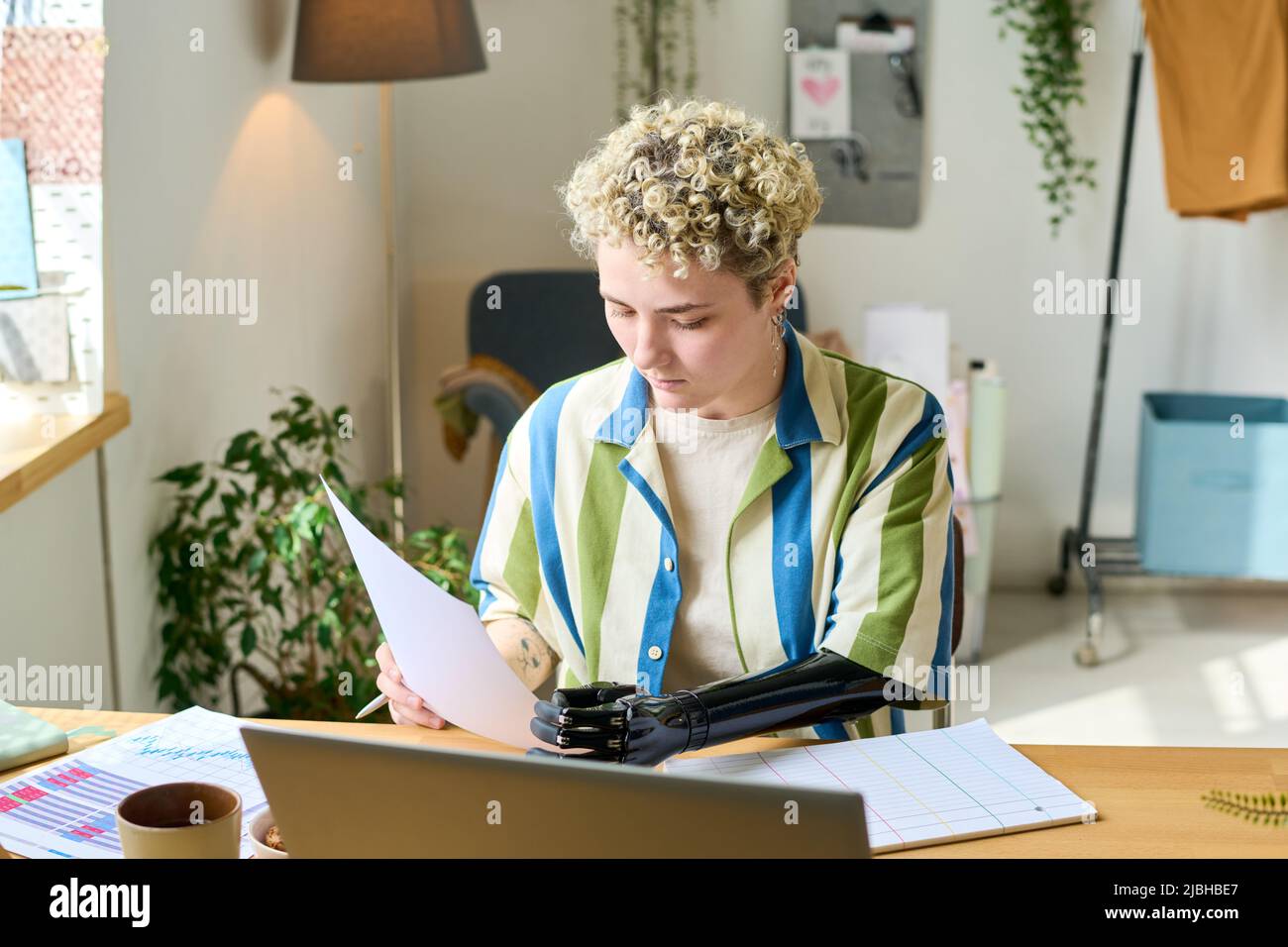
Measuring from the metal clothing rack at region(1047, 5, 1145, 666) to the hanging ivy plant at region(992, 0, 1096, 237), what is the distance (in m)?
0.15

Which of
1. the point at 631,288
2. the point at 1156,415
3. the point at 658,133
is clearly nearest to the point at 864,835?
the point at 631,288

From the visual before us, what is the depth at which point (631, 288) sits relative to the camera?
135 centimetres

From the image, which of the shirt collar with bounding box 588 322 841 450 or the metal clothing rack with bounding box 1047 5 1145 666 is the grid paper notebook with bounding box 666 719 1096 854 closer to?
the shirt collar with bounding box 588 322 841 450

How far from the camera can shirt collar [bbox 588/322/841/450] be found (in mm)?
1489

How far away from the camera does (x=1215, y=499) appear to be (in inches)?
140

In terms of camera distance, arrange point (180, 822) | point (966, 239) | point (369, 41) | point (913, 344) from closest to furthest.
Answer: point (180, 822), point (369, 41), point (913, 344), point (966, 239)

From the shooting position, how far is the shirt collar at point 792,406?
1489 millimetres

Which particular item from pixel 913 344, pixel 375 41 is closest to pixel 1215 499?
pixel 913 344

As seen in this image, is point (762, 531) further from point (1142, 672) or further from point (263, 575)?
point (1142, 672)

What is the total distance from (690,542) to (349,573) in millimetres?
1124

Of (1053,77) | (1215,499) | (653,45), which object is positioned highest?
(653,45)

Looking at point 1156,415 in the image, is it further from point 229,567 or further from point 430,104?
point 229,567

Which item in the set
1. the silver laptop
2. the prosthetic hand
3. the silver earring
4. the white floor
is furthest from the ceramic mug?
the white floor

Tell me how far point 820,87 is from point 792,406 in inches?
106
